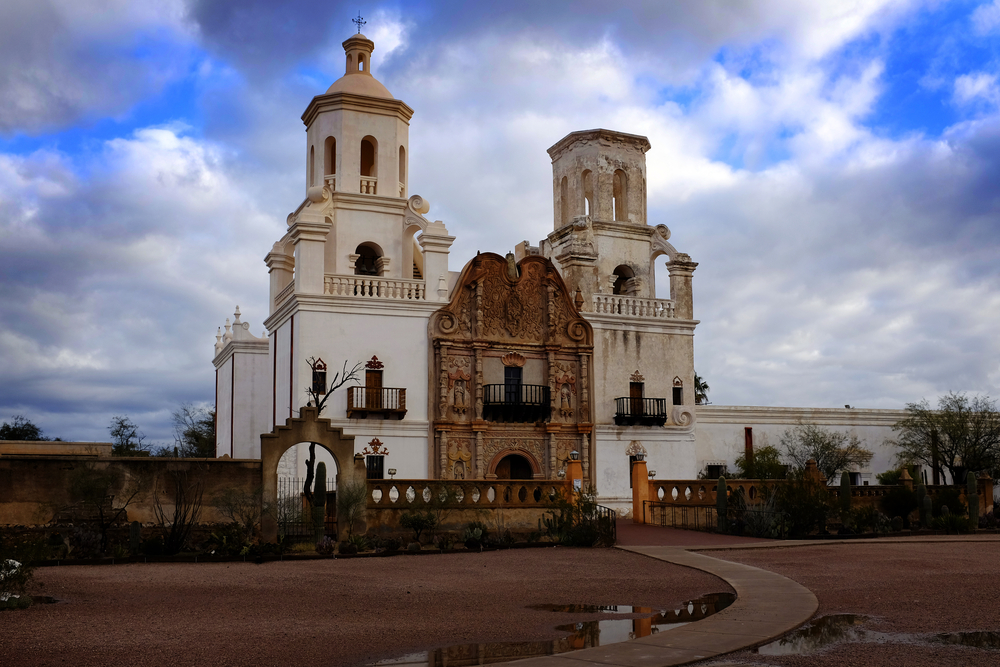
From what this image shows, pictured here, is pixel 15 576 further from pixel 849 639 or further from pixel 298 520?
pixel 298 520

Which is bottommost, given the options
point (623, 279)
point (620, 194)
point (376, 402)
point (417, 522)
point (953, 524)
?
point (953, 524)

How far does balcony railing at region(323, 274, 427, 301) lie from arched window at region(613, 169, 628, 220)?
420 inches

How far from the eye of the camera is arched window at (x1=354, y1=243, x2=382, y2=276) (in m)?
36.2

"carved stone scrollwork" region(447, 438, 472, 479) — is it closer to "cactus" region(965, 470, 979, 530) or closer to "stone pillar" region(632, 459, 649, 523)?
"stone pillar" region(632, 459, 649, 523)

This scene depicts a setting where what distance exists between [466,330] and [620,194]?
35.1 feet

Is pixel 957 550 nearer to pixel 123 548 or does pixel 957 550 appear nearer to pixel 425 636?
pixel 425 636

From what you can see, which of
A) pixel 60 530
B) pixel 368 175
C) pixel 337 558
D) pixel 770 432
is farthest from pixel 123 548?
pixel 770 432

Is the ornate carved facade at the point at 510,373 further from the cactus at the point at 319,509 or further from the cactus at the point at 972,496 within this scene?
the cactus at the point at 972,496

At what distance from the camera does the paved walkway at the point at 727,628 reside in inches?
352

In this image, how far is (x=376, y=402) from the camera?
32219 mm

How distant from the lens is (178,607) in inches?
482

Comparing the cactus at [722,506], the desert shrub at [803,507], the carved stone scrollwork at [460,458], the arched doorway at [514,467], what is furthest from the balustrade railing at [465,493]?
the arched doorway at [514,467]

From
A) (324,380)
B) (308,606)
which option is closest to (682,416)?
(324,380)

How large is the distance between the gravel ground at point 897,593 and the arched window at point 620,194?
65.9 ft
